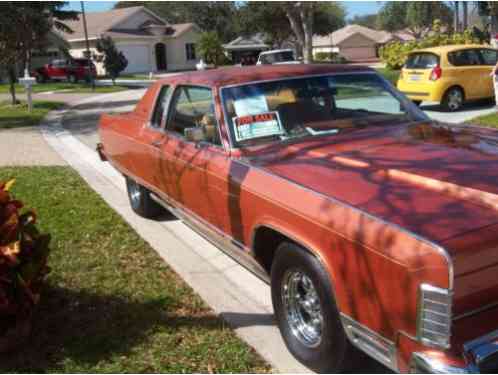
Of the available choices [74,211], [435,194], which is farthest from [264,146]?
[74,211]

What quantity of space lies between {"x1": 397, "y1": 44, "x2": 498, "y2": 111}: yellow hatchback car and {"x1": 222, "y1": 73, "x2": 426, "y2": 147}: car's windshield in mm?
9569

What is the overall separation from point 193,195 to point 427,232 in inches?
89.0

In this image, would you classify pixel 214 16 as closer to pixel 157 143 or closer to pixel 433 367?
pixel 157 143

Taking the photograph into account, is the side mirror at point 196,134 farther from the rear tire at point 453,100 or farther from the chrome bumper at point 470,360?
the rear tire at point 453,100

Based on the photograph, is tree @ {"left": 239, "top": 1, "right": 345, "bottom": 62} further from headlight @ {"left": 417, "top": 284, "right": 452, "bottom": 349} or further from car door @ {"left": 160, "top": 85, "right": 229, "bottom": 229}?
headlight @ {"left": 417, "top": 284, "right": 452, "bottom": 349}

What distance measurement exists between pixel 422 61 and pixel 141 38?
42182mm

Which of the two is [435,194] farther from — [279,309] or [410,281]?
[279,309]

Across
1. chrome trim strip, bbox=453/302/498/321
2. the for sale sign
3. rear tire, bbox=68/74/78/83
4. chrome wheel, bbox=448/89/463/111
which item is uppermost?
rear tire, bbox=68/74/78/83

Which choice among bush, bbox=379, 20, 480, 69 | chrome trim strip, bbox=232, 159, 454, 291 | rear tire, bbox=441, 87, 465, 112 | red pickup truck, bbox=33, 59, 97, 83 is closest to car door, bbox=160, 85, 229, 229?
chrome trim strip, bbox=232, 159, 454, 291

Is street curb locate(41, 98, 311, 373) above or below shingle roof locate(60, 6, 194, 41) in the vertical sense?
below

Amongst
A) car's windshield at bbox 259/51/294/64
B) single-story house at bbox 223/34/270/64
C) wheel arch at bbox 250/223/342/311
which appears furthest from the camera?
single-story house at bbox 223/34/270/64

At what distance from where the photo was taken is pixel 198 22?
76125 millimetres

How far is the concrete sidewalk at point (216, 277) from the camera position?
11.4 feet

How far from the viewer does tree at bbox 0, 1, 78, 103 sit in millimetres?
18014
